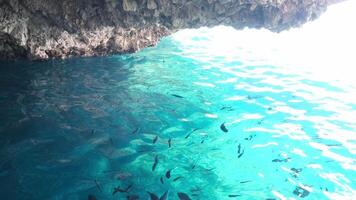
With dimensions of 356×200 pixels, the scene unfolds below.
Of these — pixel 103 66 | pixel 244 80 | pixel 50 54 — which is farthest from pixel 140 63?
pixel 244 80

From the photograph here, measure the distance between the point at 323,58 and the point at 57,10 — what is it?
999 cm

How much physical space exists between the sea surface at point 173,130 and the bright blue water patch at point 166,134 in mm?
27

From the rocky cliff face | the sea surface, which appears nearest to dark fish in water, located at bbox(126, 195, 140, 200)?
the sea surface

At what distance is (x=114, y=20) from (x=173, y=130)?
487 centimetres

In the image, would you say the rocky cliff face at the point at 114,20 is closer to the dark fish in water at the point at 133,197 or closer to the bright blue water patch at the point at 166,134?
the bright blue water patch at the point at 166,134

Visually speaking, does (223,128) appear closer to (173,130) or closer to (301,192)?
(173,130)

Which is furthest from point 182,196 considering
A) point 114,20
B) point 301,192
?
point 114,20

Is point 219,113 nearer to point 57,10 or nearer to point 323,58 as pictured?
point 57,10

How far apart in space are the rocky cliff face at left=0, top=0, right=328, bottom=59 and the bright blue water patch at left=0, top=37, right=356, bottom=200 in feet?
2.20

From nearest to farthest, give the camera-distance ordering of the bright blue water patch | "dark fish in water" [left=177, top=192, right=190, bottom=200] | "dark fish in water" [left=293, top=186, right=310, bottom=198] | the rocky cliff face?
"dark fish in water" [left=177, top=192, right=190, bottom=200] < the bright blue water patch < "dark fish in water" [left=293, top=186, right=310, bottom=198] < the rocky cliff face

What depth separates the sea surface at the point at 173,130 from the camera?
5.86 metres

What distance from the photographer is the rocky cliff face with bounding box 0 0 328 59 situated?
361 inches

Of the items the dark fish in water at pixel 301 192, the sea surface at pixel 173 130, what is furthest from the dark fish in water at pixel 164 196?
the dark fish in water at pixel 301 192

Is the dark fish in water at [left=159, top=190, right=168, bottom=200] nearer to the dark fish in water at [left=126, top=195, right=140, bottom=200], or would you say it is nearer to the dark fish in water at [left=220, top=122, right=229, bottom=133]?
the dark fish in water at [left=126, top=195, right=140, bottom=200]
